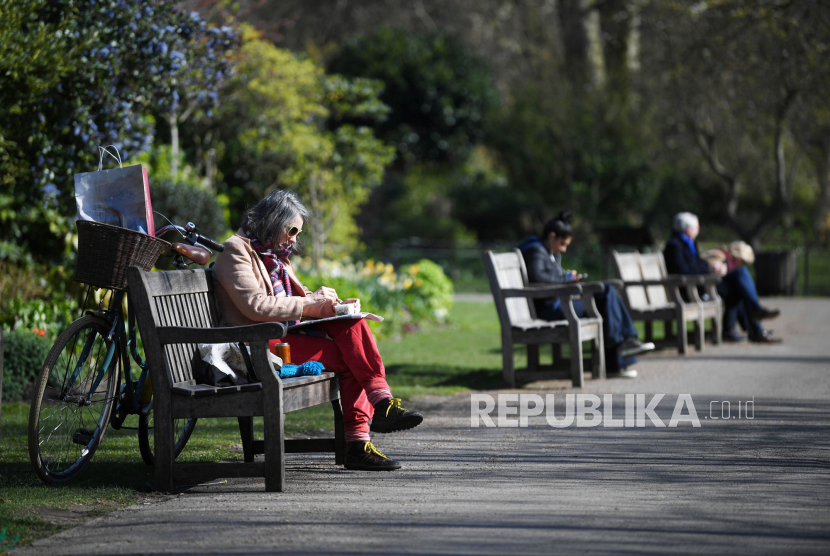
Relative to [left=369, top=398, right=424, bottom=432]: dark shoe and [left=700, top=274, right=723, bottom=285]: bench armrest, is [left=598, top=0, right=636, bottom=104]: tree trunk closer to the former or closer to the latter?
[left=700, top=274, right=723, bottom=285]: bench armrest

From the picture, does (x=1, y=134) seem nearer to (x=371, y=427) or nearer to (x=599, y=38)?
(x=371, y=427)

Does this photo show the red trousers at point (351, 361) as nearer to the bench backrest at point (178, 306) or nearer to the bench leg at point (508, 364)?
the bench backrest at point (178, 306)

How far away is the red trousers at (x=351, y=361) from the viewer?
4.76 meters

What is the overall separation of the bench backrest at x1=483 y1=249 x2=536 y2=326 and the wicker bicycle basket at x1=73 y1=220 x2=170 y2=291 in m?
3.46

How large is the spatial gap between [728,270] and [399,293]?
424 cm

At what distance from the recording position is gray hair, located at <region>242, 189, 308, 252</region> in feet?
16.0

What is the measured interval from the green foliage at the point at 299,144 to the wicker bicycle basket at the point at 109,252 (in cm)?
1058

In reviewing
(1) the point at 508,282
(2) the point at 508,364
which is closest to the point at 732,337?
(1) the point at 508,282

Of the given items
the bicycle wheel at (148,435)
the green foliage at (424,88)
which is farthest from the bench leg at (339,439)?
the green foliage at (424,88)

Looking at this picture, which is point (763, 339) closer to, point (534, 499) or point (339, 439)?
point (339, 439)

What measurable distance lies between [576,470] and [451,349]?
229 inches

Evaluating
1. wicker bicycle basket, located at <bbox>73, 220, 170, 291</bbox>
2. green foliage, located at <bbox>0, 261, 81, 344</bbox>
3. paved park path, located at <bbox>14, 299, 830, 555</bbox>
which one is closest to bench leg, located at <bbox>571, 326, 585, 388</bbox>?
paved park path, located at <bbox>14, 299, 830, 555</bbox>

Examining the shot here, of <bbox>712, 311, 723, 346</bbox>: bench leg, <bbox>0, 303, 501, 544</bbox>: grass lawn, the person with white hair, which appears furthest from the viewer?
<bbox>712, 311, 723, 346</bbox>: bench leg

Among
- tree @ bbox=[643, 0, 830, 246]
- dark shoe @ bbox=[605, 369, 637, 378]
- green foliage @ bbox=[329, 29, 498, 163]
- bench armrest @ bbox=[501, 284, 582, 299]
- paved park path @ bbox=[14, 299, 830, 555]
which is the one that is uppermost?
green foliage @ bbox=[329, 29, 498, 163]
